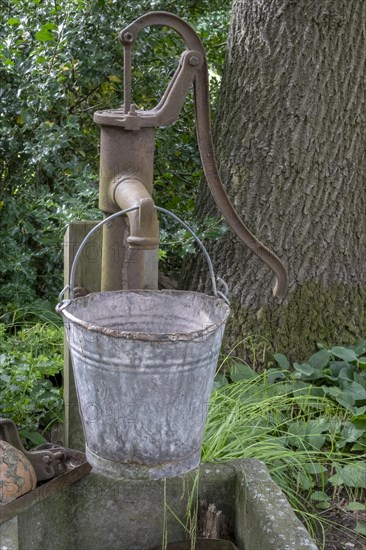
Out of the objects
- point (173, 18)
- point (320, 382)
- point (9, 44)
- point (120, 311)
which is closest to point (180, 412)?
point (120, 311)

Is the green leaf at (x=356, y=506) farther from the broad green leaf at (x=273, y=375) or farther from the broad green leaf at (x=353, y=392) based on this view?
the broad green leaf at (x=273, y=375)

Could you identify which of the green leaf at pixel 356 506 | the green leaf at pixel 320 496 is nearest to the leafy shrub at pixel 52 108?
the green leaf at pixel 320 496

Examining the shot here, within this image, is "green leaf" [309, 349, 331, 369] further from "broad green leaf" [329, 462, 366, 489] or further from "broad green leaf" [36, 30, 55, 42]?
"broad green leaf" [36, 30, 55, 42]

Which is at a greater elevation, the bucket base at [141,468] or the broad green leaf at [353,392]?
the bucket base at [141,468]

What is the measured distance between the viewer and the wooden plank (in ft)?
8.42

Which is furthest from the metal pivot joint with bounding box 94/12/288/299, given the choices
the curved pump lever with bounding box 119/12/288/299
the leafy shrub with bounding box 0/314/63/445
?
the leafy shrub with bounding box 0/314/63/445

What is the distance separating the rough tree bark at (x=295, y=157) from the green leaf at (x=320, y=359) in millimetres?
101

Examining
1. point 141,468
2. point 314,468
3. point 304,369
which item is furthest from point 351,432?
point 141,468

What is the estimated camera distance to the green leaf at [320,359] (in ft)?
12.1

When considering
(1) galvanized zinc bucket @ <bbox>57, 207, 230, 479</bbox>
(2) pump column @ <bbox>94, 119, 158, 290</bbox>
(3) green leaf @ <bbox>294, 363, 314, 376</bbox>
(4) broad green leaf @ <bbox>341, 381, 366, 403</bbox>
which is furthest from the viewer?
(3) green leaf @ <bbox>294, 363, 314, 376</bbox>

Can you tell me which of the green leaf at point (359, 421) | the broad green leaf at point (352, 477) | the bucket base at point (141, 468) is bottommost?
the broad green leaf at point (352, 477)

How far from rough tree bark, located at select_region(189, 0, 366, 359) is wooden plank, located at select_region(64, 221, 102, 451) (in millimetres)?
1274

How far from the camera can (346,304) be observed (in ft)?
12.8

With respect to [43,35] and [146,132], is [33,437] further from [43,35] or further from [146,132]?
[43,35]
